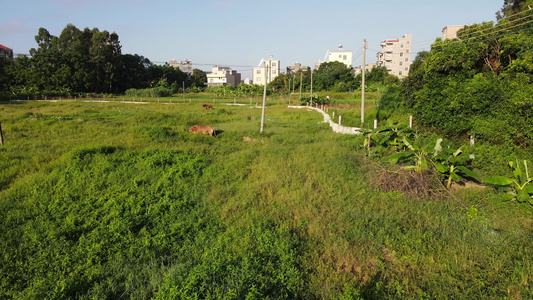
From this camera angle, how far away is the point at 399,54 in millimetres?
70688

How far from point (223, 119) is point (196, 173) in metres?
14.8

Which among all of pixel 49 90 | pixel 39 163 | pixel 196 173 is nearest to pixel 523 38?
pixel 196 173

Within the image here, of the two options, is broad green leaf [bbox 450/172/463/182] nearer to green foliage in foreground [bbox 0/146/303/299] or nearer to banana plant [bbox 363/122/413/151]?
banana plant [bbox 363/122/413/151]

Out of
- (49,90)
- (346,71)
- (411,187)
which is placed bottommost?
(411,187)

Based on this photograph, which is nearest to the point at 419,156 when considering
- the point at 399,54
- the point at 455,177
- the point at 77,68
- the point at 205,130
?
the point at 455,177

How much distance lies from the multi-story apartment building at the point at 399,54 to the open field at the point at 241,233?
70.1 m

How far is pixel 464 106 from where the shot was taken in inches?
488

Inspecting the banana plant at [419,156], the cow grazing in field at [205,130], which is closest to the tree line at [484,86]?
the banana plant at [419,156]

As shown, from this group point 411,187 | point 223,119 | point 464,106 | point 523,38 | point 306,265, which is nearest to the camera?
point 306,265

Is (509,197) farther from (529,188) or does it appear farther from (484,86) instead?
(484,86)

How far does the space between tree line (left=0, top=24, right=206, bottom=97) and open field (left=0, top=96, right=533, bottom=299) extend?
4511 centimetres

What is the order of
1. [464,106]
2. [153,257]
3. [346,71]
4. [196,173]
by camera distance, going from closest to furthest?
[153,257] < [196,173] < [464,106] < [346,71]

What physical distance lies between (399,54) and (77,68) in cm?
6584

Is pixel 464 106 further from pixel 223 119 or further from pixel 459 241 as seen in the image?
pixel 223 119
